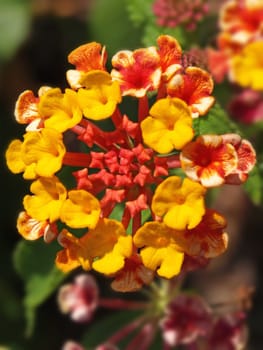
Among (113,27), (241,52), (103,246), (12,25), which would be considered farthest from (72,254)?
(12,25)

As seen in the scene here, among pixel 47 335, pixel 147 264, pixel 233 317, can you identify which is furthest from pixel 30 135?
pixel 47 335

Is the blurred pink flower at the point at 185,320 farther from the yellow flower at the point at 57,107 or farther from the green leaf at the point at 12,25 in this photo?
the green leaf at the point at 12,25

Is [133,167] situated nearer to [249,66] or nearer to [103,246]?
[103,246]

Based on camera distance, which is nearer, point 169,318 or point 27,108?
point 27,108

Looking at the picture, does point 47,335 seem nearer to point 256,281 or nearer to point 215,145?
point 256,281

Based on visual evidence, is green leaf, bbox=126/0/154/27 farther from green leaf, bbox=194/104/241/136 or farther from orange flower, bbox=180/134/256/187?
orange flower, bbox=180/134/256/187

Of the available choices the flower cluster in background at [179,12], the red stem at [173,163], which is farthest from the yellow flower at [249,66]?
the red stem at [173,163]
